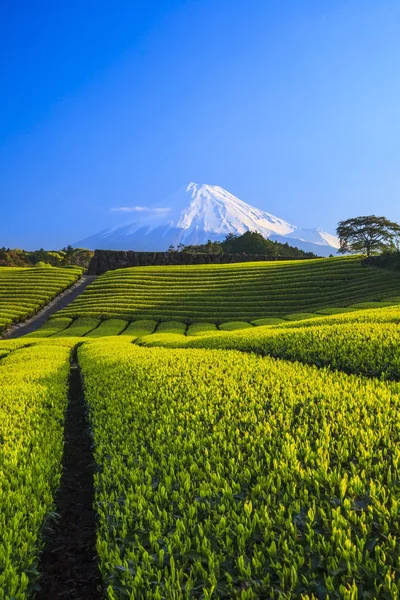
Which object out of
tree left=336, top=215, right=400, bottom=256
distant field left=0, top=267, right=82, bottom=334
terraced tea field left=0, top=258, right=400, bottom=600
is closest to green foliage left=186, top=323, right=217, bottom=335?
terraced tea field left=0, top=258, right=400, bottom=600

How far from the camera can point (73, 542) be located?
545cm

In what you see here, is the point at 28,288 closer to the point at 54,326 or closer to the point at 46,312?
the point at 46,312

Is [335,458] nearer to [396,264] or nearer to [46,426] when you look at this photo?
[46,426]

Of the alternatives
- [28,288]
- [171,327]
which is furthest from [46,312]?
[171,327]

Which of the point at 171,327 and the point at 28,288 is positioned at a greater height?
the point at 28,288

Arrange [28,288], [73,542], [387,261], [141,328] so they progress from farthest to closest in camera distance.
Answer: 1. [28,288]
2. [387,261]
3. [141,328]
4. [73,542]

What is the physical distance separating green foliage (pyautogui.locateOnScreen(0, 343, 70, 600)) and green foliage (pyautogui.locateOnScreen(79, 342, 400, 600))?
0.72 metres

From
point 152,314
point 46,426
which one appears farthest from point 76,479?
point 152,314

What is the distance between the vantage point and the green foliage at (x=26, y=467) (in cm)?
406

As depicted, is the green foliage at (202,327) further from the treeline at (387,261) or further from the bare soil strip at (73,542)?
the bare soil strip at (73,542)

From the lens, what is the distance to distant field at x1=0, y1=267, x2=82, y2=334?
3678 cm

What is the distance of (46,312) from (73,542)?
37289 millimetres

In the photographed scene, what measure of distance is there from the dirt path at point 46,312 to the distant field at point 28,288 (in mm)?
506

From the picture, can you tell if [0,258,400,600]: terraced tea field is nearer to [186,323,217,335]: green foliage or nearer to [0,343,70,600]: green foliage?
[0,343,70,600]: green foliage
